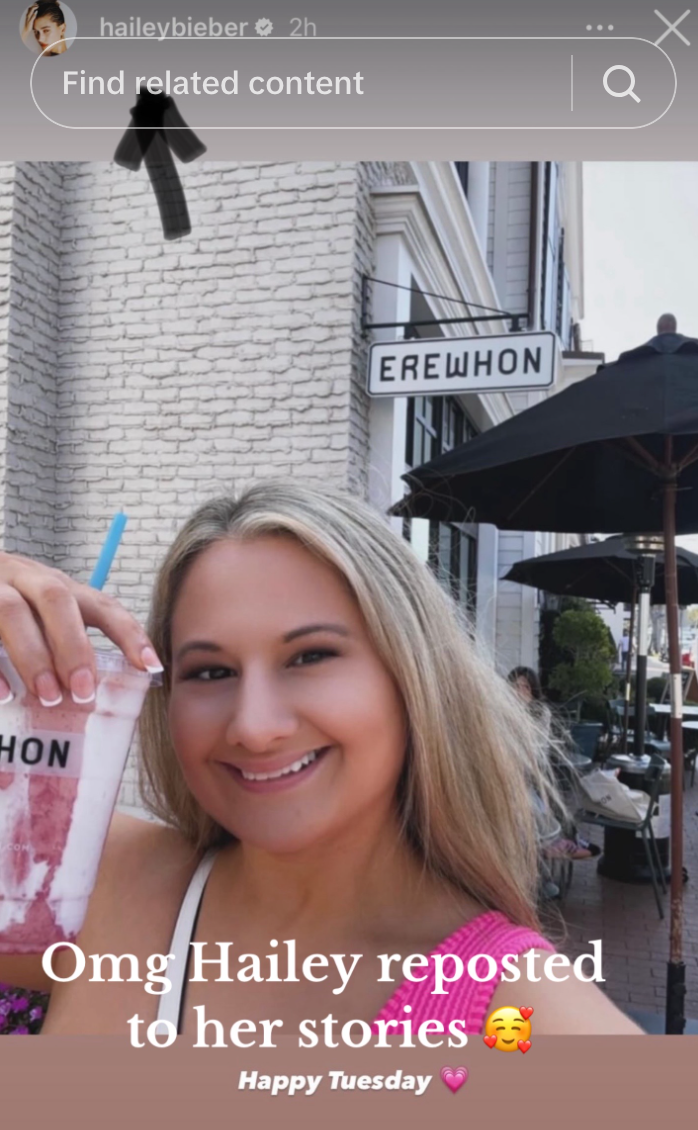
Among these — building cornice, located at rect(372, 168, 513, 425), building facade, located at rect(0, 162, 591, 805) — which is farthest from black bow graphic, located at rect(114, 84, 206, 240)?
building cornice, located at rect(372, 168, 513, 425)

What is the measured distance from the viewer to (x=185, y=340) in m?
3.97

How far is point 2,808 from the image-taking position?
814 mm

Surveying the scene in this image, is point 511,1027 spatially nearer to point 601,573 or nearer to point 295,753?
point 295,753

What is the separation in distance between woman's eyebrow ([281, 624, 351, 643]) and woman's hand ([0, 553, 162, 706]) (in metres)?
0.20

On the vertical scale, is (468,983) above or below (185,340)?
below

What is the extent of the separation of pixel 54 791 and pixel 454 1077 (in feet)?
2.23

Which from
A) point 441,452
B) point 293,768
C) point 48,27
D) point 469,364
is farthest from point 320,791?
point 441,452

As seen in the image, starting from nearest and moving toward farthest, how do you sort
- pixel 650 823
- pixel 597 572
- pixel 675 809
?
1. pixel 675 809
2. pixel 650 823
3. pixel 597 572

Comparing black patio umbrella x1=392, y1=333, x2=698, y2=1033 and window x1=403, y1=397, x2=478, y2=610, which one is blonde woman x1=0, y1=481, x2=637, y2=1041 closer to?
black patio umbrella x1=392, y1=333, x2=698, y2=1033

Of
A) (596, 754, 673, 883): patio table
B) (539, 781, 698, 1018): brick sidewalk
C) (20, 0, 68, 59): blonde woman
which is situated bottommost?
(539, 781, 698, 1018): brick sidewalk

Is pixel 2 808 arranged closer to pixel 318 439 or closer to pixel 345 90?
pixel 345 90

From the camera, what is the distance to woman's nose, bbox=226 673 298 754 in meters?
0.93

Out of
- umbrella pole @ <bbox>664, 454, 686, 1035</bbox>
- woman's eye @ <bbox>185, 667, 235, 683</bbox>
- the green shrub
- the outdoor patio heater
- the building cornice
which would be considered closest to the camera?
woman's eye @ <bbox>185, 667, 235, 683</bbox>

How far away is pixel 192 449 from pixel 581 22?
3.00 m
